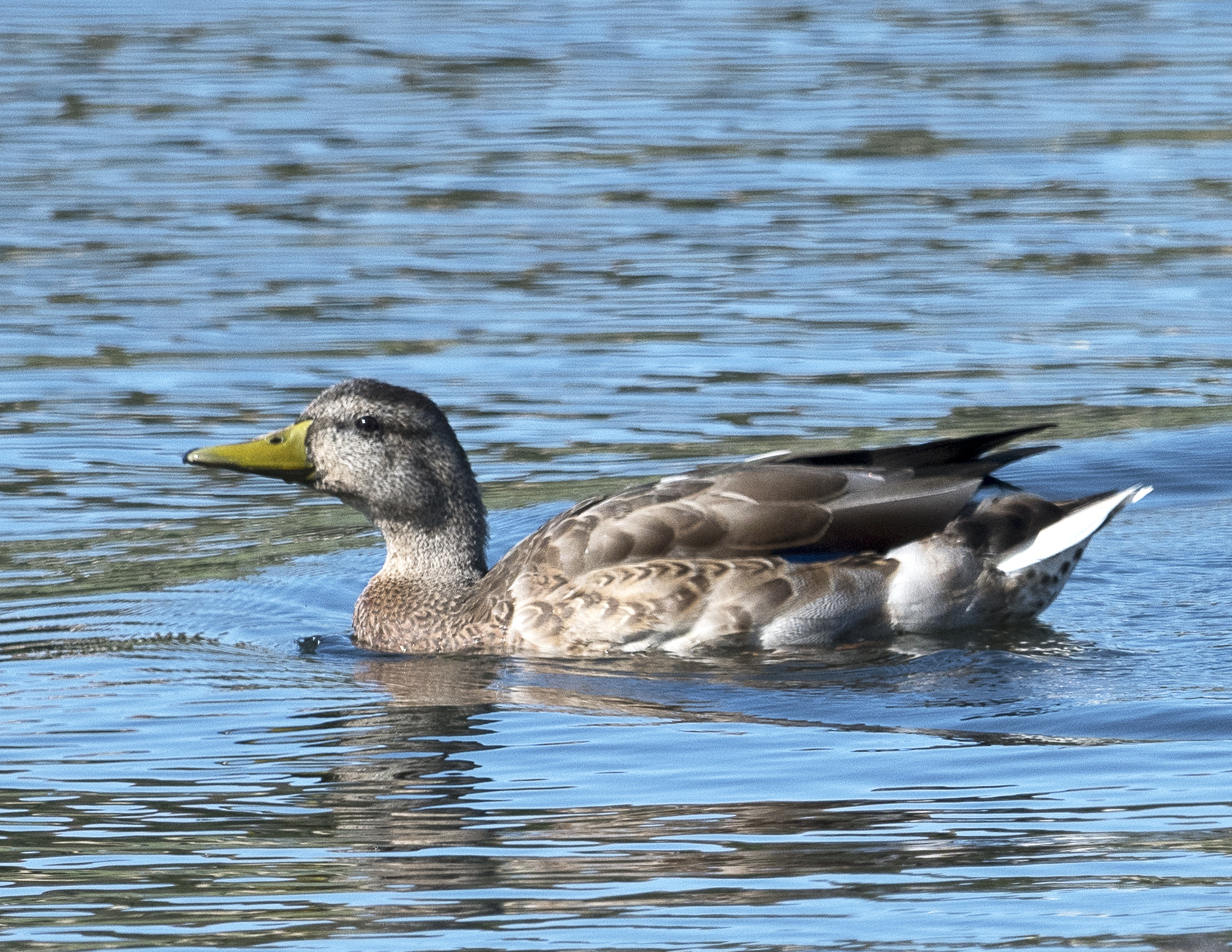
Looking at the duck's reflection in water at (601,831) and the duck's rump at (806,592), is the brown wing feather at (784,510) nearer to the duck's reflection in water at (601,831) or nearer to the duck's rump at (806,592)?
the duck's rump at (806,592)

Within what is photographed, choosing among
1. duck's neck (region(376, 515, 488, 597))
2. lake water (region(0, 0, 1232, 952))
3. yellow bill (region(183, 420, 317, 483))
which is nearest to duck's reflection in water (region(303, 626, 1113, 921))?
lake water (region(0, 0, 1232, 952))

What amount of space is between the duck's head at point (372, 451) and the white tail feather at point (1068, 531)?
223 cm

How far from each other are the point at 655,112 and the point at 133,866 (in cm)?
1316

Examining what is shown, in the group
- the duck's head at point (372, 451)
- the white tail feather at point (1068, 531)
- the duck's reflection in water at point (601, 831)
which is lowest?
the duck's reflection in water at point (601, 831)

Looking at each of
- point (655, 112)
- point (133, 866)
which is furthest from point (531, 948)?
point (655, 112)

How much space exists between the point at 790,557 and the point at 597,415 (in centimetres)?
347

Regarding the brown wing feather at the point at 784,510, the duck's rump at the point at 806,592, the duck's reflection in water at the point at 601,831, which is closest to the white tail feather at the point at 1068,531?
the duck's rump at the point at 806,592

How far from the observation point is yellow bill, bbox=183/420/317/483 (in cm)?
902

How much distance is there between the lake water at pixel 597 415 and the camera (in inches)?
232

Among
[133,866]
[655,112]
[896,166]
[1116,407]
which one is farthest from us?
[655,112]

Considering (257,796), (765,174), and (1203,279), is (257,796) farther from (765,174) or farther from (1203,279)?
(765,174)

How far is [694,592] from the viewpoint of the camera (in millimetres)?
8680

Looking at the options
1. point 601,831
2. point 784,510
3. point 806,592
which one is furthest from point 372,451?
point 601,831

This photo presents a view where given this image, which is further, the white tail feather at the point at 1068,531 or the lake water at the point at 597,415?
the white tail feather at the point at 1068,531
